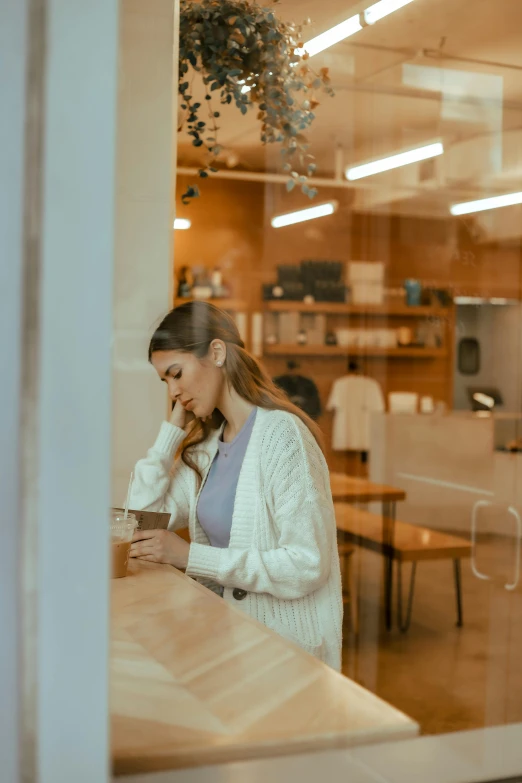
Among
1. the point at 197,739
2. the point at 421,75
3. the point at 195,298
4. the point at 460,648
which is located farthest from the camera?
the point at 460,648

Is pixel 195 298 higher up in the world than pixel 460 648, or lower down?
higher up

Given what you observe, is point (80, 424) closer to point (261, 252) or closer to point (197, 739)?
point (197, 739)

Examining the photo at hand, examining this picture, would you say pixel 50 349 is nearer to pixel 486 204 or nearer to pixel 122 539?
pixel 122 539

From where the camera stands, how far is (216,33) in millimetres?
951

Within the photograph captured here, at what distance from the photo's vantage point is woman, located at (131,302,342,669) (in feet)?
2.78

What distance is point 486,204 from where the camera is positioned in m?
2.69

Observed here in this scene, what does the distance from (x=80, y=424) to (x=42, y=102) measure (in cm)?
21

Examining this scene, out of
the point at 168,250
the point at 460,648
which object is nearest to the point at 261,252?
the point at 168,250

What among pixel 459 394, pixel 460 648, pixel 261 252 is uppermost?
pixel 261 252

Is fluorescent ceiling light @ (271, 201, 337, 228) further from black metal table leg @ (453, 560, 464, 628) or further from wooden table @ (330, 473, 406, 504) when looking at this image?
black metal table leg @ (453, 560, 464, 628)

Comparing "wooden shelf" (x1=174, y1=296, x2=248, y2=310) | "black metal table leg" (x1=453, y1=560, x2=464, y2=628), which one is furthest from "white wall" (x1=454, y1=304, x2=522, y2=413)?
"wooden shelf" (x1=174, y1=296, x2=248, y2=310)

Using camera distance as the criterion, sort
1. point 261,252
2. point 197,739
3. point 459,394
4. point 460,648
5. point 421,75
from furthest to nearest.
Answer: point 459,394, point 460,648, point 421,75, point 261,252, point 197,739

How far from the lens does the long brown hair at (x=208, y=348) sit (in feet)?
→ 2.63

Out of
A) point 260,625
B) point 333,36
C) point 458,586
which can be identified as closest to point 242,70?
point 333,36
